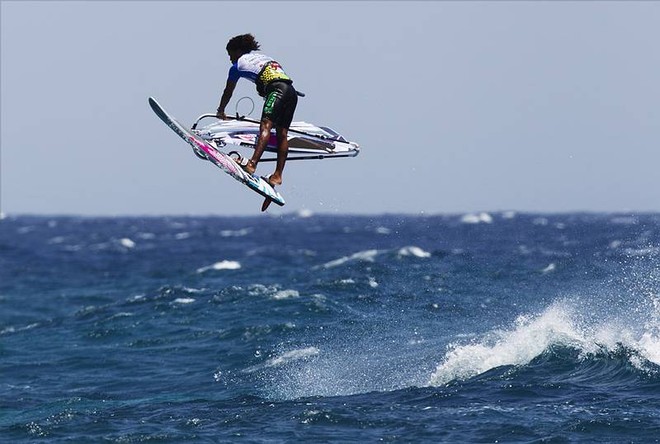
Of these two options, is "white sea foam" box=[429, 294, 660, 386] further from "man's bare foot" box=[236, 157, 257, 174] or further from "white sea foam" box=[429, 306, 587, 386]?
"man's bare foot" box=[236, 157, 257, 174]

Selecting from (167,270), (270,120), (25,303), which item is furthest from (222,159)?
(167,270)

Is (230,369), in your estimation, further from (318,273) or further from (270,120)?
(318,273)

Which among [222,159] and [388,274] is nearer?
[222,159]

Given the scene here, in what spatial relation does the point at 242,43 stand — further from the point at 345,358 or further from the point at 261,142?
the point at 345,358

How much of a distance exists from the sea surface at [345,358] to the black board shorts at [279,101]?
16.6 ft

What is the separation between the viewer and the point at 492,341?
23.3 m

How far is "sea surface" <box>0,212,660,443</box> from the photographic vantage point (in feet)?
56.0

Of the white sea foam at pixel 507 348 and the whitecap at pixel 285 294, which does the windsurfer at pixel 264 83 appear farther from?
the whitecap at pixel 285 294

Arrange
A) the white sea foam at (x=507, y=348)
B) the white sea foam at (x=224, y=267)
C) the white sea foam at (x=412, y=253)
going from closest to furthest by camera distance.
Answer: the white sea foam at (x=507, y=348) → the white sea foam at (x=224, y=267) → the white sea foam at (x=412, y=253)

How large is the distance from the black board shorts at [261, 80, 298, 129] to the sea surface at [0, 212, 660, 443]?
16.6ft

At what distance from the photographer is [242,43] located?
54.2 feet

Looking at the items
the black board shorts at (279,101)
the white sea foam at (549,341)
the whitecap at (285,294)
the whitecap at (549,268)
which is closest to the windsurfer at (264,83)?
the black board shorts at (279,101)

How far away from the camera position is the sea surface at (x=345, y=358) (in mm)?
17062

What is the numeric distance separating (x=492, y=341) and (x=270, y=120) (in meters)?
9.21
